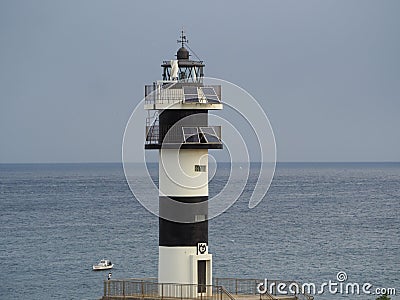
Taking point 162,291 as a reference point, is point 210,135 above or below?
above

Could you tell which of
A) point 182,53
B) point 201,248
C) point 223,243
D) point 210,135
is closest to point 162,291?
point 201,248

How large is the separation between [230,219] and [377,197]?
155 ft

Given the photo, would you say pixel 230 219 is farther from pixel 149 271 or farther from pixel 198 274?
pixel 198 274

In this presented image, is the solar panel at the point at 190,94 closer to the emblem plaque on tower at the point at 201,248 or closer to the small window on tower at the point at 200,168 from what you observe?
the small window on tower at the point at 200,168

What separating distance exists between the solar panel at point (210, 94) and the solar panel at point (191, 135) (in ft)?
2.70

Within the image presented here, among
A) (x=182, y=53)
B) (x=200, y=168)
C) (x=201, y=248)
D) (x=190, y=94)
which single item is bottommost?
(x=201, y=248)

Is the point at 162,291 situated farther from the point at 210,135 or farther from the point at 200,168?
the point at 210,135

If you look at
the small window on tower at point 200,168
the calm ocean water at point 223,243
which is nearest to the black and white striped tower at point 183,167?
the small window on tower at point 200,168

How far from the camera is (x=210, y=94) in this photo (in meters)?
25.7

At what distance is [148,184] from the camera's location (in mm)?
25984

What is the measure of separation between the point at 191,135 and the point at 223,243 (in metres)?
50.2

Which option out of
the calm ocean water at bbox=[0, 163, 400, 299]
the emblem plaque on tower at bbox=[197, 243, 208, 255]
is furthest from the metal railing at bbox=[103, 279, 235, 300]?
the calm ocean water at bbox=[0, 163, 400, 299]

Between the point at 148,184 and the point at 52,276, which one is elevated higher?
the point at 148,184

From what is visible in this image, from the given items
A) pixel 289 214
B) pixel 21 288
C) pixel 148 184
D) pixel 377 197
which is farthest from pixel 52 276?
pixel 377 197
